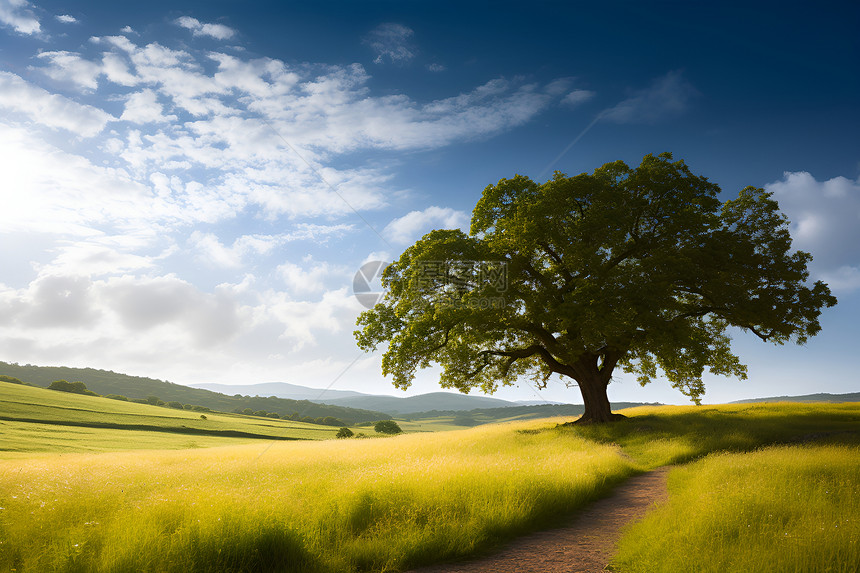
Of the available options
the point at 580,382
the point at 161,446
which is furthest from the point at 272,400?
the point at 580,382

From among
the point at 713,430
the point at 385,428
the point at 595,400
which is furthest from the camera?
the point at 385,428

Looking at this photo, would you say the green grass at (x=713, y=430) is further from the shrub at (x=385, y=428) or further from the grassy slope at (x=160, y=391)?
the grassy slope at (x=160, y=391)

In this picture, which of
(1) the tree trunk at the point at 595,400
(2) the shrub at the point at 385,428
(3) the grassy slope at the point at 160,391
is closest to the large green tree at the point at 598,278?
(1) the tree trunk at the point at 595,400

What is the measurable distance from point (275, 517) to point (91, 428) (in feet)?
127

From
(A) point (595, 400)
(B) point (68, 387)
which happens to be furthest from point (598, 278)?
(B) point (68, 387)

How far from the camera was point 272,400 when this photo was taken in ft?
452

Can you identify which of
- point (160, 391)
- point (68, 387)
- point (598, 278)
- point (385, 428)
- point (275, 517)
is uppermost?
point (598, 278)

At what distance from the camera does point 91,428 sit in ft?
112

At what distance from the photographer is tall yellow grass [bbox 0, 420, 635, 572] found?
548 centimetres

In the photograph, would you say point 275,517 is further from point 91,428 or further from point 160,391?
point 160,391

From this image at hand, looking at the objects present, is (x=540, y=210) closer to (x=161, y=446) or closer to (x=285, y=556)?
(x=285, y=556)

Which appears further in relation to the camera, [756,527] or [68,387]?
[68,387]

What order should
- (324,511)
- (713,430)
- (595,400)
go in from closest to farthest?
(324,511) → (713,430) → (595,400)

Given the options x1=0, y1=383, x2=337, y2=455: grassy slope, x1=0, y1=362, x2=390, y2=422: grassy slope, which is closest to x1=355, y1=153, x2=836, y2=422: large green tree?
x1=0, y1=383, x2=337, y2=455: grassy slope
